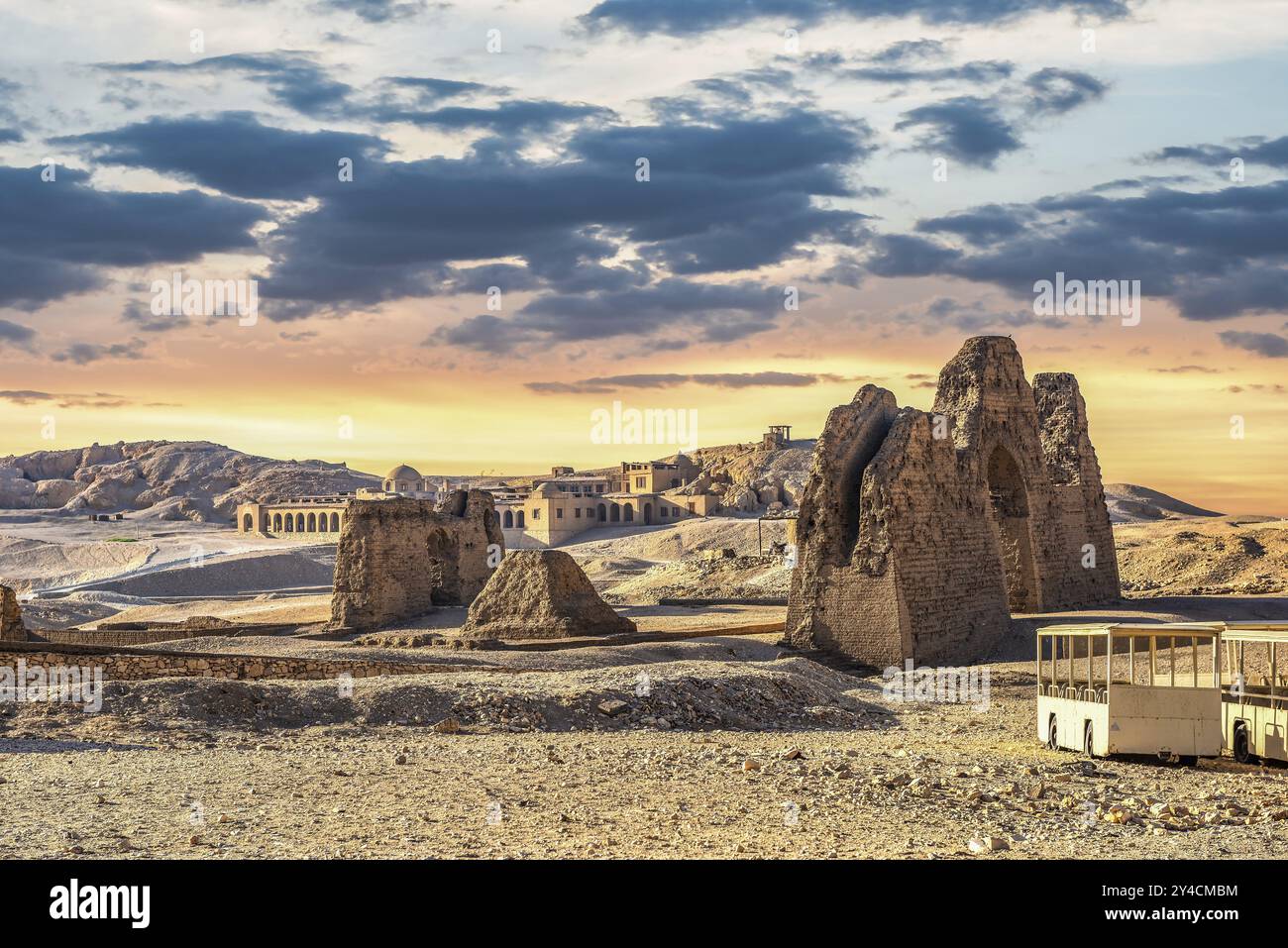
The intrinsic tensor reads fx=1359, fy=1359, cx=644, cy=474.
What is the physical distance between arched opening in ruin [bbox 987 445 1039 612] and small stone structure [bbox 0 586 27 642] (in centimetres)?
2462

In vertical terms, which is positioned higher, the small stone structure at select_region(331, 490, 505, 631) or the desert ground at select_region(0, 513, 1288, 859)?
the small stone structure at select_region(331, 490, 505, 631)

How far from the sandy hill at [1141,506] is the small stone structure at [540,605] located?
221 feet

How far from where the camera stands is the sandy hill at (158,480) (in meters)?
157

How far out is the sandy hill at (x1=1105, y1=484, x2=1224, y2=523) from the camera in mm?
102625

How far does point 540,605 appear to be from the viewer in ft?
113

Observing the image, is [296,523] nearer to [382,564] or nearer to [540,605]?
[382,564]

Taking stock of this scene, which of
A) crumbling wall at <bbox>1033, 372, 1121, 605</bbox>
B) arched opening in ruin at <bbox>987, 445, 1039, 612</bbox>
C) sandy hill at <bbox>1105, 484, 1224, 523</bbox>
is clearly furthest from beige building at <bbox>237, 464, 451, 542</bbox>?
arched opening in ruin at <bbox>987, 445, 1039, 612</bbox>

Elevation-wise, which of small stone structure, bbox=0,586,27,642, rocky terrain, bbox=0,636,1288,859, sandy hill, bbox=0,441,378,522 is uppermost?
sandy hill, bbox=0,441,378,522

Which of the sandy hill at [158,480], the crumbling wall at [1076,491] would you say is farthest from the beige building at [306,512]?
the crumbling wall at [1076,491]

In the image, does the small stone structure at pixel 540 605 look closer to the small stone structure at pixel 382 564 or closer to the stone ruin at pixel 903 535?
the stone ruin at pixel 903 535

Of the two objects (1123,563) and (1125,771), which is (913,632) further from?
(1123,563)

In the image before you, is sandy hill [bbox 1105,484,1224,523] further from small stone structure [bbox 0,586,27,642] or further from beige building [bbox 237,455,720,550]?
small stone structure [bbox 0,586,27,642]

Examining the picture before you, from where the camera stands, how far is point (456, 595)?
1823 inches
